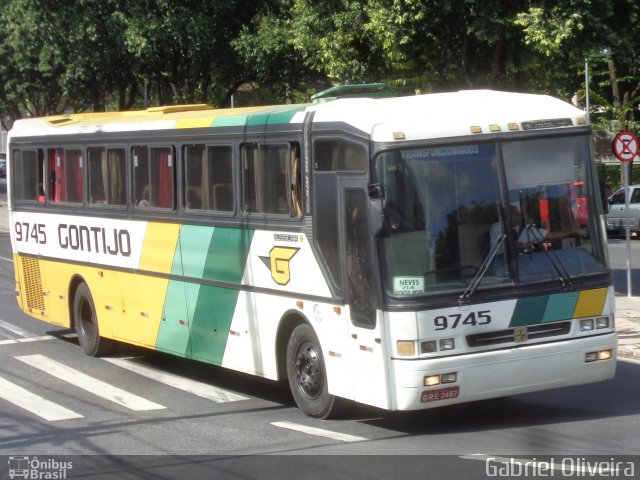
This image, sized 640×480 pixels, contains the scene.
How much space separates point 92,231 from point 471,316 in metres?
6.82

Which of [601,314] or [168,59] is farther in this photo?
[168,59]

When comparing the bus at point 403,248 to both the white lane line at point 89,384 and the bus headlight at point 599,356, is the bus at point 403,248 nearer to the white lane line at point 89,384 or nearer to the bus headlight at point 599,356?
the bus headlight at point 599,356

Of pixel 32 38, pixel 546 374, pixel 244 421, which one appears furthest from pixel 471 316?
pixel 32 38

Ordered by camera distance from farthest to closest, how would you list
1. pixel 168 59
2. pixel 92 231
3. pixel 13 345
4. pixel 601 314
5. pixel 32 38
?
pixel 32 38 < pixel 168 59 < pixel 13 345 < pixel 92 231 < pixel 601 314

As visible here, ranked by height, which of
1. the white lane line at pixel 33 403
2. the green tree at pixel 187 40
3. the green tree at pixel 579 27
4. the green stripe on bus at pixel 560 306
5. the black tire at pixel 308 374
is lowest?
the white lane line at pixel 33 403

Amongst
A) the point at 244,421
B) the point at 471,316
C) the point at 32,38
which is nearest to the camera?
the point at 471,316

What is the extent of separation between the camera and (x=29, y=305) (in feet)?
55.0

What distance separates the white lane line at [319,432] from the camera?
9.71m

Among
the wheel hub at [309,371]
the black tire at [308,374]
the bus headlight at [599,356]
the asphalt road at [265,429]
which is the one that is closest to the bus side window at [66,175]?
the asphalt road at [265,429]

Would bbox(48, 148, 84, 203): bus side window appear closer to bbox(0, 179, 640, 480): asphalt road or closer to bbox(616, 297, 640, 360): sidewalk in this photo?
bbox(0, 179, 640, 480): asphalt road

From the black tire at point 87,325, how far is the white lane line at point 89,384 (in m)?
0.61

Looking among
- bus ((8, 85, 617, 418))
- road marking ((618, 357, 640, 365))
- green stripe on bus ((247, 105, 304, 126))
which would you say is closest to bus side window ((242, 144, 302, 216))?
bus ((8, 85, 617, 418))

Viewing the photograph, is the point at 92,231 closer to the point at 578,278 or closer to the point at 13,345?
the point at 13,345

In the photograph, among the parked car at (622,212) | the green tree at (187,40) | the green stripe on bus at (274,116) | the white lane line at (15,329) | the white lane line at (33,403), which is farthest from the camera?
the parked car at (622,212)
